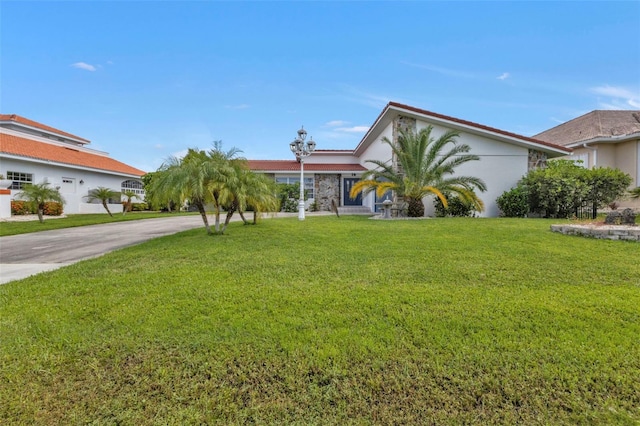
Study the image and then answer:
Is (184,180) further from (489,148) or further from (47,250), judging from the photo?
(489,148)

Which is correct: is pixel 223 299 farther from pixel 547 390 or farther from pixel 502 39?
pixel 502 39

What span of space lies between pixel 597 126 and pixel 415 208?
1630 centimetres

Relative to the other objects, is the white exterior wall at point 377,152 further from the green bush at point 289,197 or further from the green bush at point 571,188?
the green bush at point 571,188

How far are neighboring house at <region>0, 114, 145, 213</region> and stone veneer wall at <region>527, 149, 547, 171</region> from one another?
86.4 feet

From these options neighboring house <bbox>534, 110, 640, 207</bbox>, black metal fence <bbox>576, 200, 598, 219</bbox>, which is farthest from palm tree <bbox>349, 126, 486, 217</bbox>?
neighboring house <bbox>534, 110, 640, 207</bbox>

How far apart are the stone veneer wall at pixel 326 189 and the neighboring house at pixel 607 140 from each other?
15420 millimetres

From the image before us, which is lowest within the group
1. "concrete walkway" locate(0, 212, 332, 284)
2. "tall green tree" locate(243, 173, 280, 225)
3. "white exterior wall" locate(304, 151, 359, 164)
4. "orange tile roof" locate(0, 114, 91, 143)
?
"concrete walkway" locate(0, 212, 332, 284)

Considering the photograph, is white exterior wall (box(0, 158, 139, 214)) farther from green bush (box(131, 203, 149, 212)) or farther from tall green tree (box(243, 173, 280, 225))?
tall green tree (box(243, 173, 280, 225))

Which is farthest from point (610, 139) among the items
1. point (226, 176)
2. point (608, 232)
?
point (226, 176)

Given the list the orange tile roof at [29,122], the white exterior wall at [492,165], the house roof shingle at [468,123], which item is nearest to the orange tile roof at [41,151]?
the orange tile roof at [29,122]

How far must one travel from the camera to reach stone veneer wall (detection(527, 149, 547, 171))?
51.0 ft

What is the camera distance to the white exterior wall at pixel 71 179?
19267mm

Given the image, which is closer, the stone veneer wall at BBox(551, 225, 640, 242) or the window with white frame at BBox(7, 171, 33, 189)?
the stone veneer wall at BBox(551, 225, 640, 242)

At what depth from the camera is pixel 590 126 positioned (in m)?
20.3
